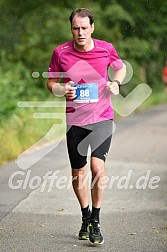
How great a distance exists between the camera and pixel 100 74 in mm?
7352

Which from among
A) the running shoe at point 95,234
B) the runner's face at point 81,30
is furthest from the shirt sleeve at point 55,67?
the running shoe at point 95,234

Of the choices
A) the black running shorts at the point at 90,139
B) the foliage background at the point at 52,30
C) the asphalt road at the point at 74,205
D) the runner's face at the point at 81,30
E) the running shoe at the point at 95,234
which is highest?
the runner's face at the point at 81,30

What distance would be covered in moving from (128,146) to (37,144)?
5.56ft

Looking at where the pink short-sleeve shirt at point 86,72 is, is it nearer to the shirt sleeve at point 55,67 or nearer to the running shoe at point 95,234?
the shirt sleeve at point 55,67

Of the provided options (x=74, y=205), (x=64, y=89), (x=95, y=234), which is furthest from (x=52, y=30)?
(x=95, y=234)

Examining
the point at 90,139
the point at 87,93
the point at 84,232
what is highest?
the point at 87,93

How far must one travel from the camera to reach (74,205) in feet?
31.3

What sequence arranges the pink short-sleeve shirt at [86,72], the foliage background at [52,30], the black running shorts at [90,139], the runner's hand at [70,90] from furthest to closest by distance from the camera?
the foliage background at [52,30] < the black running shorts at [90,139] < the pink short-sleeve shirt at [86,72] < the runner's hand at [70,90]

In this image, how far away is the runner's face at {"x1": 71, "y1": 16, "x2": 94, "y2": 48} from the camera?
7.28 m

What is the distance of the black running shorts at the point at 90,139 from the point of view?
24.5 feet

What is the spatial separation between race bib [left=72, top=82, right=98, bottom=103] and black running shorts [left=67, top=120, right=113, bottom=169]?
0.86ft

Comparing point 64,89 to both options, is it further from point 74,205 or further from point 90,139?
point 74,205

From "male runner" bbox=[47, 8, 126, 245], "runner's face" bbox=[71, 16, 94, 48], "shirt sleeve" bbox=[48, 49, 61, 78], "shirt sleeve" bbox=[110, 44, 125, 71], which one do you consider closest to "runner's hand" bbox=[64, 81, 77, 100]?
"male runner" bbox=[47, 8, 126, 245]

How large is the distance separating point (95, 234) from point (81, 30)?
1664mm
